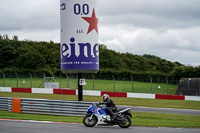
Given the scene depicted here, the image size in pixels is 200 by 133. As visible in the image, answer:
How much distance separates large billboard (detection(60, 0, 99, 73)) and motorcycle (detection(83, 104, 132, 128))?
493cm

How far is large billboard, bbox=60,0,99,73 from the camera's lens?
18984mm

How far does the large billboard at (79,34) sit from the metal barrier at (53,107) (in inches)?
80.8

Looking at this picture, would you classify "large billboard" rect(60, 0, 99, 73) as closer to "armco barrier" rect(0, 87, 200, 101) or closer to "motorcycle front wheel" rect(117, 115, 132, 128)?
"motorcycle front wheel" rect(117, 115, 132, 128)

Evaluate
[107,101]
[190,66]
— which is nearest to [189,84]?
[190,66]

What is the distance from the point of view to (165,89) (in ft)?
125

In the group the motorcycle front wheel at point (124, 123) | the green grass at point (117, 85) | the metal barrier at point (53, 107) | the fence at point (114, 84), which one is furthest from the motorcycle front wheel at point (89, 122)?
the green grass at point (117, 85)

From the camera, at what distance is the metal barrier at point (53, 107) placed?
18484 mm

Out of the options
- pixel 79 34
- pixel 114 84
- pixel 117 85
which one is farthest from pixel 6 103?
pixel 117 85

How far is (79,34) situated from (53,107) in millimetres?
4292

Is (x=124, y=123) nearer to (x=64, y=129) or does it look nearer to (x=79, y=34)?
(x=64, y=129)

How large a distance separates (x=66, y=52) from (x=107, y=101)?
5554 mm

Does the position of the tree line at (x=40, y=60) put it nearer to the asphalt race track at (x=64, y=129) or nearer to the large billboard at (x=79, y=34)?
the large billboard at (x=79, y=34)

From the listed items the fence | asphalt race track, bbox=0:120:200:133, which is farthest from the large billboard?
the fence

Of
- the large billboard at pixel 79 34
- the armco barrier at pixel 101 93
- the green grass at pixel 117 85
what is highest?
the large billboard at pixel 79 34
